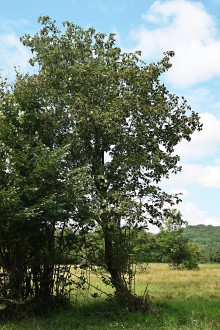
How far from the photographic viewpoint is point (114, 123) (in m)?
15.1

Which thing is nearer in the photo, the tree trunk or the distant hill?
the tree trunk

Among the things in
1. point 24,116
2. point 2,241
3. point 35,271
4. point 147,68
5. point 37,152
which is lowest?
point 35,271

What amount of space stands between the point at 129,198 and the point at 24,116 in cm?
479

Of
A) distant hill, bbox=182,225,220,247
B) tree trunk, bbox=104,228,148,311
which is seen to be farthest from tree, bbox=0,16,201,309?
distant hill, bbox=182,225,220,247

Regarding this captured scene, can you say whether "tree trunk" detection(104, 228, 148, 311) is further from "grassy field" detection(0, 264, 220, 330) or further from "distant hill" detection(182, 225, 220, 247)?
"distant hill" detection(182, 225, 220, 247)

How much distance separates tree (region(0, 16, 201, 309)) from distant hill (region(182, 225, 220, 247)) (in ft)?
376

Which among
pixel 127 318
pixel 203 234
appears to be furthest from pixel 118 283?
pixel 203 234

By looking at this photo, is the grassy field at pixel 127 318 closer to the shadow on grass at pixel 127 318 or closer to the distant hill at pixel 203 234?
the shadow on grass at pixel 127 318

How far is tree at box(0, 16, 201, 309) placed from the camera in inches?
591

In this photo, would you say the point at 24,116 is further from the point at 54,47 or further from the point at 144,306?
the point at 144,306

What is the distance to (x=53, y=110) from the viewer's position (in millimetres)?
15883

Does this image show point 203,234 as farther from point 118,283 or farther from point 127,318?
point 127,318

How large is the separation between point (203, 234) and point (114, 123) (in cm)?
13890

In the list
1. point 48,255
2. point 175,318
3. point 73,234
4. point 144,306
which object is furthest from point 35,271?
point 175,318
